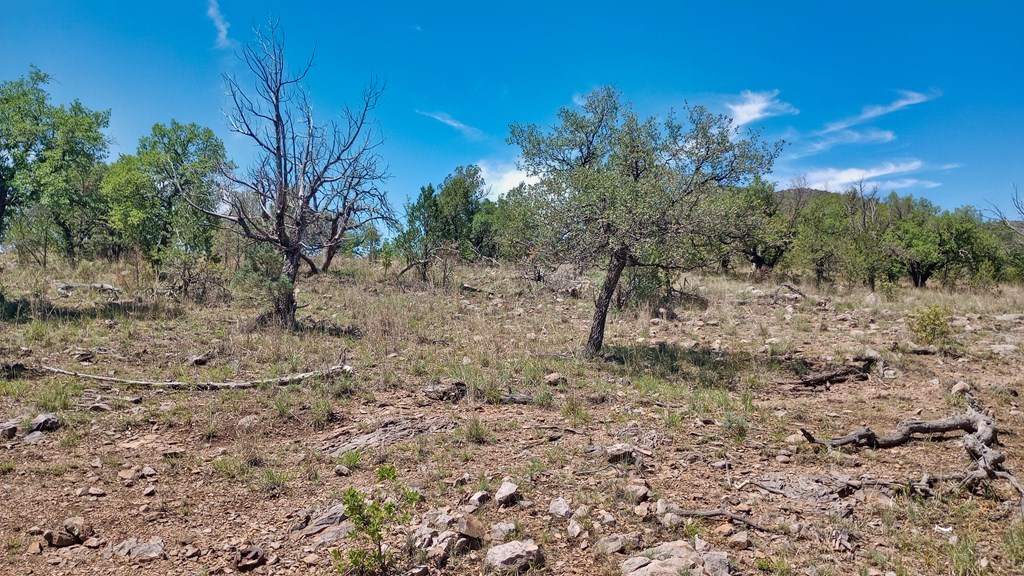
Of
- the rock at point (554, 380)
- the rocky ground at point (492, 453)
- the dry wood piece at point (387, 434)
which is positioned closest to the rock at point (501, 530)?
the rocky ground at point (492, 453)

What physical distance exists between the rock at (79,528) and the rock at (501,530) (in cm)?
306

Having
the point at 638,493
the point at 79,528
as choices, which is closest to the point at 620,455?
the point at 638,493

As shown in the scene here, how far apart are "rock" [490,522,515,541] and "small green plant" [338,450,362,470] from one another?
1892 millimetres

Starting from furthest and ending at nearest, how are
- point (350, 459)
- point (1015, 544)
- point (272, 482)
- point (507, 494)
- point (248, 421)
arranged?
point (248, 421) < point (350, 459) < point (272, 482) < point (507, 494) < point (1015, 544)

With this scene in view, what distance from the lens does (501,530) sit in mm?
3746

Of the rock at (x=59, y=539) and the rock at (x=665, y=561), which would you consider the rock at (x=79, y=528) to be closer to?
the rock at (x=59, y=539)

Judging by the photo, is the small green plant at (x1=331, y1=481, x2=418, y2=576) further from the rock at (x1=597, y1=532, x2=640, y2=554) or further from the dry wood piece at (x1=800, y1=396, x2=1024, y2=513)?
the dry wood piece at (x1=800, y1=396, x2=1024, y2=513)

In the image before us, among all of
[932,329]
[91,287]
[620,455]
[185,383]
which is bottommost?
[620,455]

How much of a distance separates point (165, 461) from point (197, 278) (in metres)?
11.0

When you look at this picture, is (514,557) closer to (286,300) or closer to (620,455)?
(620,455)

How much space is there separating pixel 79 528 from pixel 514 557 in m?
3.37

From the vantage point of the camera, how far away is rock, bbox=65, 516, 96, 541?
374 centimetres

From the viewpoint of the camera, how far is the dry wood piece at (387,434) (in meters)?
5.49

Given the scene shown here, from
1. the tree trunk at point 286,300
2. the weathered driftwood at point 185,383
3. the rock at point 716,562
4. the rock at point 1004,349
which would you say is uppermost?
the tree trunk at point 286,300
